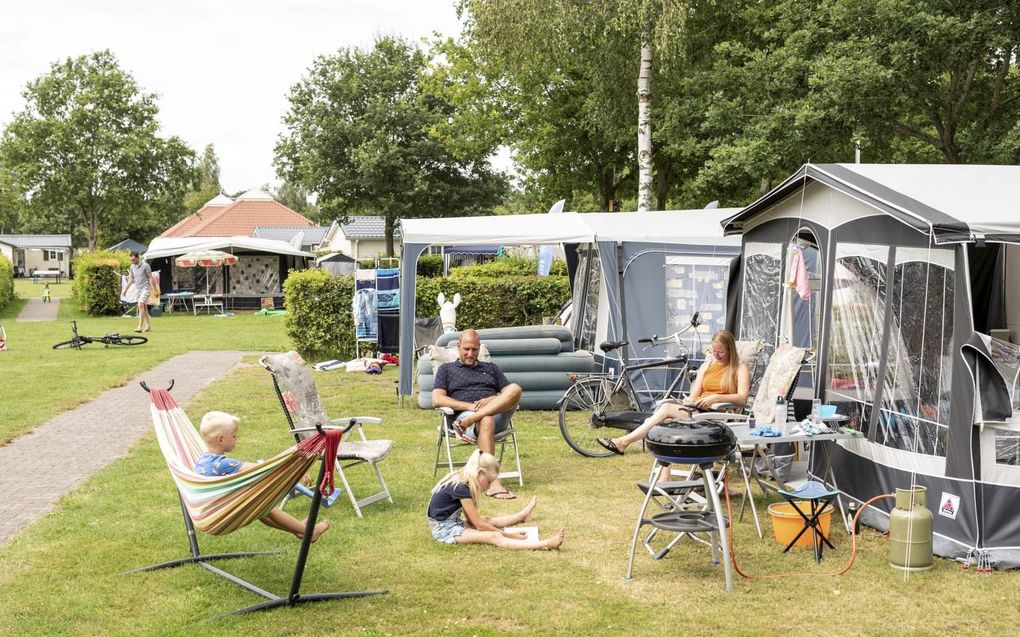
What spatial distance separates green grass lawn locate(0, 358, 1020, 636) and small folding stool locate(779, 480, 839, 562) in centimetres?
10

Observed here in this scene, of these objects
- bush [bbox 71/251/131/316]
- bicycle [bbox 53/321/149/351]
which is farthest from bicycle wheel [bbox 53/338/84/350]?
bush [bbox 71/251/131/316]

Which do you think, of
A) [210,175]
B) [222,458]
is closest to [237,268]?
[222,458]

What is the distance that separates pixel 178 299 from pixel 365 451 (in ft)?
75.1

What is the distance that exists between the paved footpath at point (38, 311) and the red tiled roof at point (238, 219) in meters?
21.1

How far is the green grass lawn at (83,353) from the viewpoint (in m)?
10.8

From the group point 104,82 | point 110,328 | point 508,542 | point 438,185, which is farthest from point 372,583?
point 104,82

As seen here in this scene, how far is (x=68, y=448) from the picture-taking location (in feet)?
27.7

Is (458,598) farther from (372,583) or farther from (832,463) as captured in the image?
(832,463)

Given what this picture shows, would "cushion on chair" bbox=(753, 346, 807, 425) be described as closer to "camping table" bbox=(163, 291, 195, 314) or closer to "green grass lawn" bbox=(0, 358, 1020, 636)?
"green grass lawn" bbox=(0, 358, 1020, 636)

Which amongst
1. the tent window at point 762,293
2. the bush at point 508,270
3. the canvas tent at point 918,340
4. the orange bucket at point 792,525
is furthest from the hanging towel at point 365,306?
the orange bucket at point 792,525

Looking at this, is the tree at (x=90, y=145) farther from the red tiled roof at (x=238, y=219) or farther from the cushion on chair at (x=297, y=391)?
the cushion on chair at (x=297, y=391)

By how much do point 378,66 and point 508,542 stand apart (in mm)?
29834

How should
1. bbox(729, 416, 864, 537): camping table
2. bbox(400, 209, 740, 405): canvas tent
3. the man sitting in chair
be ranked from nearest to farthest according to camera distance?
bbox(729, 416, 864, 537): camping table → the man sitting in chair → bbox(400, 209, 740, 405): canvas tent

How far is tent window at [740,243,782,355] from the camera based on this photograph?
8078mm
